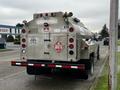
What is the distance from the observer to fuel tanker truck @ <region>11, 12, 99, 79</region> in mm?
10852

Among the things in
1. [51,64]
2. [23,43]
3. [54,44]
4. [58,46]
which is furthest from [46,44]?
[23,43]

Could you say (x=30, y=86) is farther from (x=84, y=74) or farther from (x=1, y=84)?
(x=84, y=74)

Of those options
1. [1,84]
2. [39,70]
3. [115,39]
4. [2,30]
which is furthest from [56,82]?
[2,30]

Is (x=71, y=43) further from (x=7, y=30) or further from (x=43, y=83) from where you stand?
(x=7, y=30)

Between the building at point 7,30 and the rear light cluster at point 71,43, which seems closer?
the rear light cluster at point 71,43

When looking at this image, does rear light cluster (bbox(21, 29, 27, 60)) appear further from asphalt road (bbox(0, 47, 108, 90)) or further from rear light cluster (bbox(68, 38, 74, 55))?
rear light cluster (bbox(68, 38, 74, 55))

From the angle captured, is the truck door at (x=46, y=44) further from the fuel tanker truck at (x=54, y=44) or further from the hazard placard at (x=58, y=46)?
the hazard placard at (x=58, y=46)

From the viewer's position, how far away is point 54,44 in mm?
11180

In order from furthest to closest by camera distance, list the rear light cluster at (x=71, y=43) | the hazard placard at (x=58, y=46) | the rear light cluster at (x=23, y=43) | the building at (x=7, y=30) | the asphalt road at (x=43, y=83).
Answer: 1. the building at (x=7, y=30)
2. the rear light cluster at (x=23, y=43)
3. the hazard placard at (x=58, y=46)
4. the rear light cluster at (x=71, y=43)
5. the asphalt road at (x=43, y=83)

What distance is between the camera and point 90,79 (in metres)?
12.7

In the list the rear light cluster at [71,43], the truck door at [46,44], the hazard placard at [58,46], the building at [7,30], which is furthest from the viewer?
the building at [7,30]

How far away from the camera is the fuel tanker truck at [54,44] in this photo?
427 inches

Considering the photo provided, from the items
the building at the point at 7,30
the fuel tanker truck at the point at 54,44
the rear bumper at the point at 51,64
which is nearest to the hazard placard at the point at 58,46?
the fuel tanker truck at the point at 54,44

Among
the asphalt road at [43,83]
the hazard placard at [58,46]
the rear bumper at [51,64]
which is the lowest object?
the asphalt road at [43,83]
